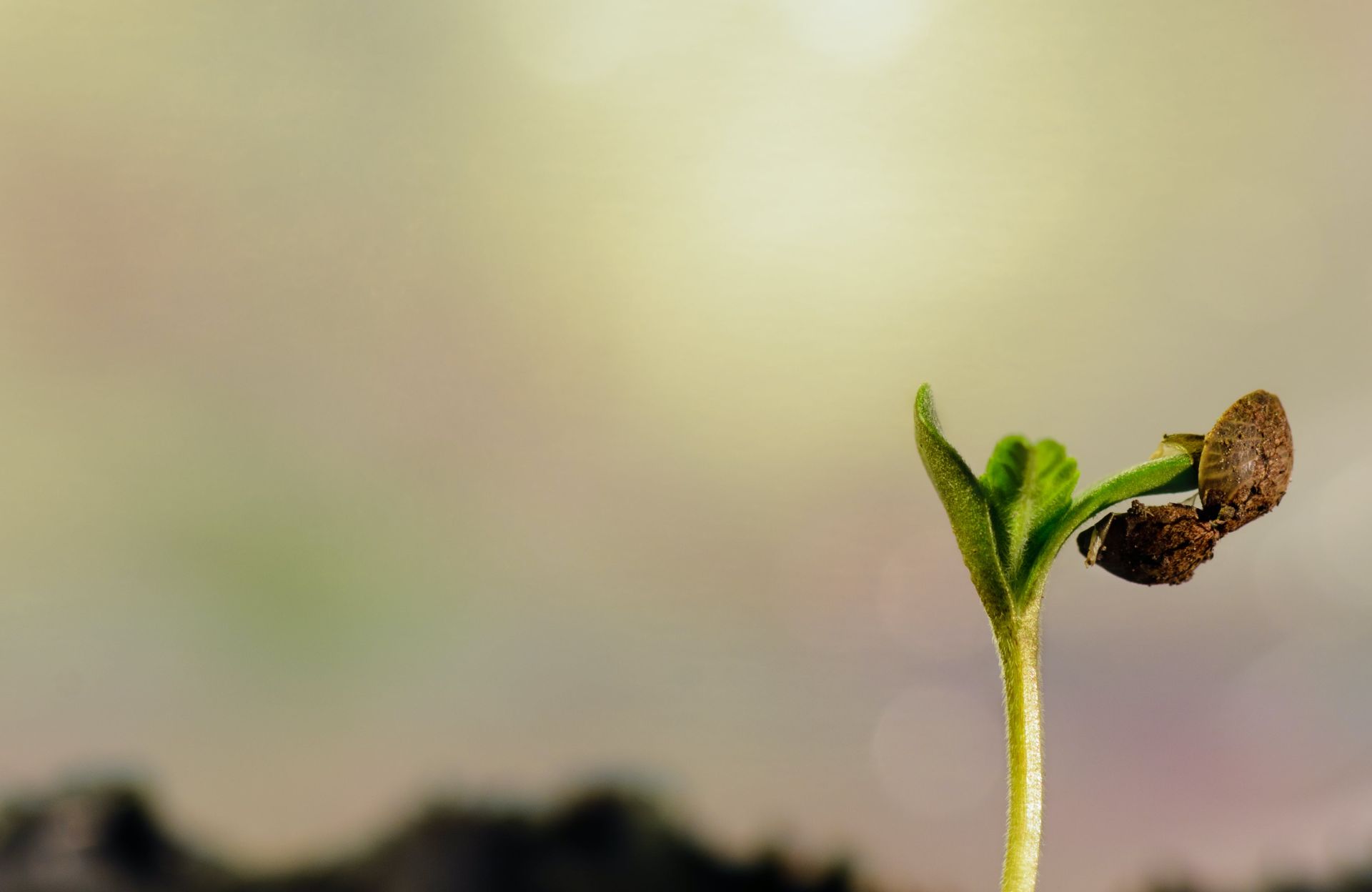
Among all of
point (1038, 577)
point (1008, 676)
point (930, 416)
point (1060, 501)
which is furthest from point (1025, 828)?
point (930, 416)

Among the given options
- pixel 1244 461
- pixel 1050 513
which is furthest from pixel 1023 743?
pixel 1244 461

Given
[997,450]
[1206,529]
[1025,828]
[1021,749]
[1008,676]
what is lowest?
[1025,828]

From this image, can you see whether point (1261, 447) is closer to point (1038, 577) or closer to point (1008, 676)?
point (1038, 577)

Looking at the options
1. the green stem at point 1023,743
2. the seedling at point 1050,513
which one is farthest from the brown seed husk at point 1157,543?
the green stem at point 1023,743

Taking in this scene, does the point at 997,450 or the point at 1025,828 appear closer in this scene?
the point at 1025,828

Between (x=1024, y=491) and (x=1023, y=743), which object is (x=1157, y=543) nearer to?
(x=1024, y=491)

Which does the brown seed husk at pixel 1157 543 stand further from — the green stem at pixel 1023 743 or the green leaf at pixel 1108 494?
the green stem at pixel 1023 743
